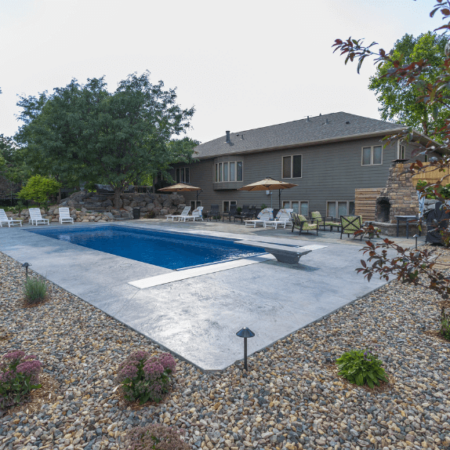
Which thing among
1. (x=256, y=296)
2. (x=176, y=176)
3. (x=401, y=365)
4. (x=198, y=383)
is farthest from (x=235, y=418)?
(x=176, y=176)

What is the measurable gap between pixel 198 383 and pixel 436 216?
29.7 ft

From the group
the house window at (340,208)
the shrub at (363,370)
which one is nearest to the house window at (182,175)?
the house window at (340,208)

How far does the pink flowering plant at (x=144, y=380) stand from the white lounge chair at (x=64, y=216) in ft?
56.9

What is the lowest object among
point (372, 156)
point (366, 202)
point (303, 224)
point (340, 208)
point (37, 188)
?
point (303, 224)

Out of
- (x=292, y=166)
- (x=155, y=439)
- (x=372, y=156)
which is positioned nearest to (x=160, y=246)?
(x=155, y=439)

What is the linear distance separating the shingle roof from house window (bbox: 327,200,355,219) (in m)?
3.41

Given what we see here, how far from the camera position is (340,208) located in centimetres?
1620

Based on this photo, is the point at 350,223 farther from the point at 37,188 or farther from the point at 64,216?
the point at 37,188

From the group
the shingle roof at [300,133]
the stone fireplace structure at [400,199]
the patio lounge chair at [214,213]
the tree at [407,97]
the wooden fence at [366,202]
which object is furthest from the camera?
the tree at [407,97]

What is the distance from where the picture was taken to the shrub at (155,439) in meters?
1.74

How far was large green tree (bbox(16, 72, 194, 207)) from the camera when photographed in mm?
18859

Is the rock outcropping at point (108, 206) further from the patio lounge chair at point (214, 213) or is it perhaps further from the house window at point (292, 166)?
the house window at point (292, 166)

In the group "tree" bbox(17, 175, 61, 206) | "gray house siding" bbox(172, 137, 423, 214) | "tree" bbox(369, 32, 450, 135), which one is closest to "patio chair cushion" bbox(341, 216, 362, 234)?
"gray house siding" bbox(172, 137, 423, 214)

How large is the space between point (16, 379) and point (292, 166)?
57.4 feet
